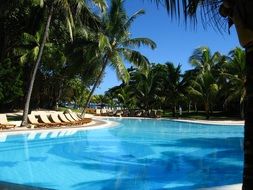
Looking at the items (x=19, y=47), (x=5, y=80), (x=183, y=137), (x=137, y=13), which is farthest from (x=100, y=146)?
(x=19, y=47)

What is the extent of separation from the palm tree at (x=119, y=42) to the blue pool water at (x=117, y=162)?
828 cm

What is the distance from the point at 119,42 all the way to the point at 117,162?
1571cm

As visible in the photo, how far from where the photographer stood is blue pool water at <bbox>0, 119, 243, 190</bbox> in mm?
8758

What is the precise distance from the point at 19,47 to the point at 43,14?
595 cm

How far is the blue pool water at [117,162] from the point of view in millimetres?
8758

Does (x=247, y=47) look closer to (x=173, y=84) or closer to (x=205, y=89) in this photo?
(x=205, y=89)

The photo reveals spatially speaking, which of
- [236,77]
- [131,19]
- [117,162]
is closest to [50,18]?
[131,19]

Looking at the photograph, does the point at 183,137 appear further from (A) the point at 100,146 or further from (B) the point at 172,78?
(B) the point at 172,78

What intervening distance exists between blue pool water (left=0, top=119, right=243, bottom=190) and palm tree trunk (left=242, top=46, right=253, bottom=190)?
5.00 metres

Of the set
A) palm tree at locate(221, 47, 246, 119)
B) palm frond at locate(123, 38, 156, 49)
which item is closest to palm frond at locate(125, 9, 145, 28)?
palm frond at locate(123, 38, 156, 49)

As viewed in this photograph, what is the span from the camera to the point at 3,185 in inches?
247

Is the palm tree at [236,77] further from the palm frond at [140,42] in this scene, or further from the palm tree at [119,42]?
the palm tree at [119,42]

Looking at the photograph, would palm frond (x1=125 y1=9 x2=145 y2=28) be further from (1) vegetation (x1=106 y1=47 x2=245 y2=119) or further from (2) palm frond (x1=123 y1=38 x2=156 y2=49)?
(1) vegetation (x1=106 y1=47 x2=245 y2=119)

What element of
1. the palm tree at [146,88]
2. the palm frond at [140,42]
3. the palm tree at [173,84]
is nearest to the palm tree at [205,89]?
the palm tree at [173,84]
